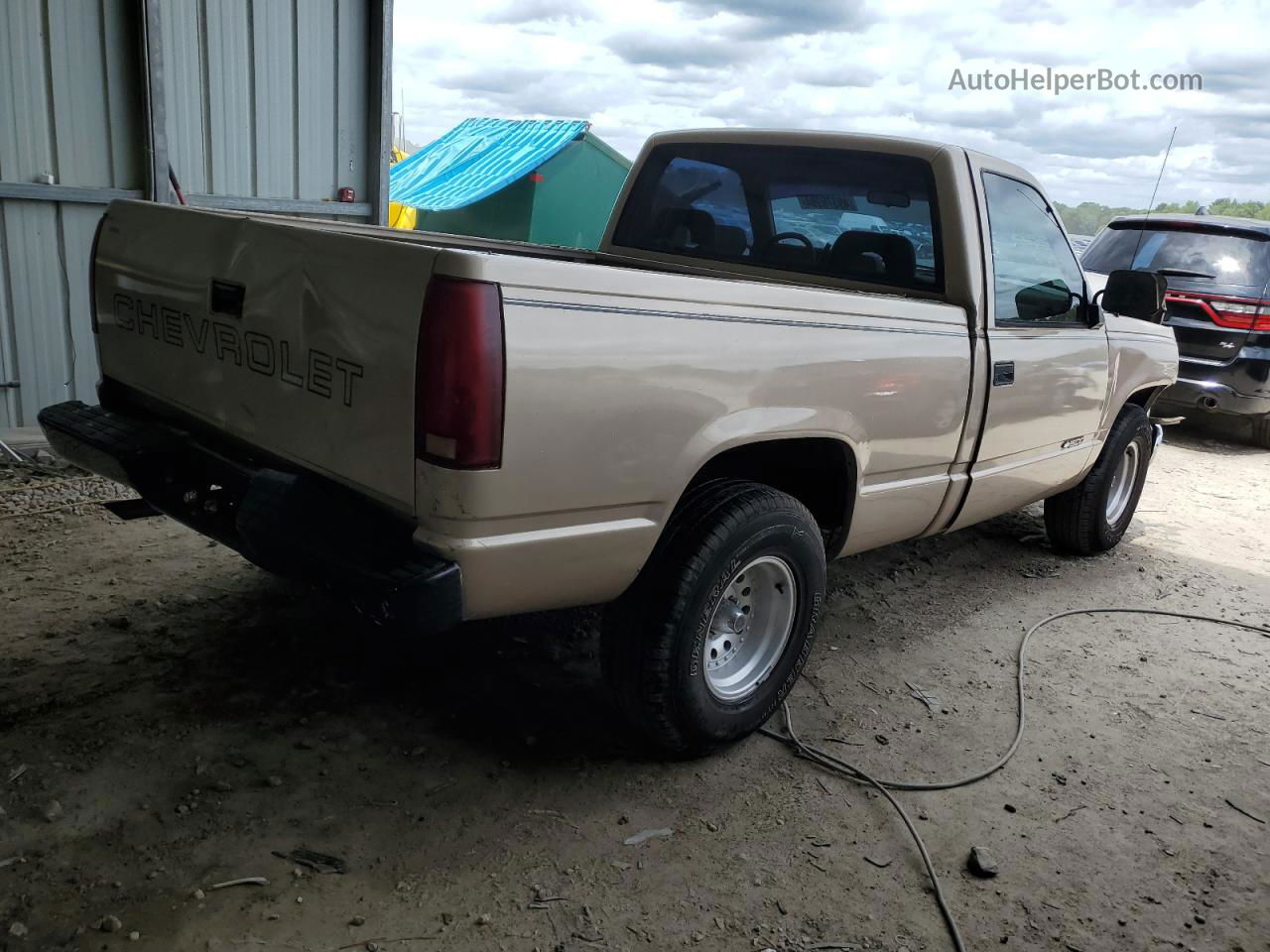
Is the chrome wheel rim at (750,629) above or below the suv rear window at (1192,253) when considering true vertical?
below

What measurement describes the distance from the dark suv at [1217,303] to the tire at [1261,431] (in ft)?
1.18

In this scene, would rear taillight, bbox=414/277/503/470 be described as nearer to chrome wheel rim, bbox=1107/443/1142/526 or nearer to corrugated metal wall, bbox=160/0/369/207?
chrome wheel rim, bbox=1107/443/1142/526

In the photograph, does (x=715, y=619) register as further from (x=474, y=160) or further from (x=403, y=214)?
(x=474, y=160)

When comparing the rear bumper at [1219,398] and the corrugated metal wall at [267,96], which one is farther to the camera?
the rear bumper at [1219,398]

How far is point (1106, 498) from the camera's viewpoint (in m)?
5.23

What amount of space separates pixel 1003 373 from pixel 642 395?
187cm

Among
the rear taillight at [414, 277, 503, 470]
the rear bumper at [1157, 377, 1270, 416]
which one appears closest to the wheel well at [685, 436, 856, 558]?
the rear taillight at [414, 277, 503, 470]

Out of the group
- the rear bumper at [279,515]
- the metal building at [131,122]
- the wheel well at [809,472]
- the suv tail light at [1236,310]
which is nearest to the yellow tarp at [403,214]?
the metal building at [131,122]

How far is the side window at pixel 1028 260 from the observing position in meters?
3.80

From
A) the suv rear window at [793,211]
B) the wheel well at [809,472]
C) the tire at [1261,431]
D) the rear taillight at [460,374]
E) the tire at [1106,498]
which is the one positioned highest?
the suv rear window at [793,211]

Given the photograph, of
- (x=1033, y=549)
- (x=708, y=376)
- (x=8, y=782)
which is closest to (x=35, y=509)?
(x=8, y=782)

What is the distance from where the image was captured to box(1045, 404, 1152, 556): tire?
5102mm

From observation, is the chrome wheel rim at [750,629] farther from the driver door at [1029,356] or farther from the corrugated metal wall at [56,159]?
the corrugated metal wall at [56,159]

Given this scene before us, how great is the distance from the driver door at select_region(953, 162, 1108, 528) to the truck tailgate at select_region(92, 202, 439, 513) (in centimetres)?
231
